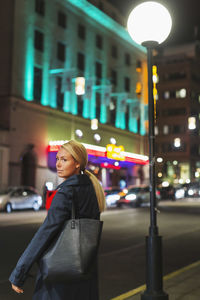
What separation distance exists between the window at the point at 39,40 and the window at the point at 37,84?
6.22ft

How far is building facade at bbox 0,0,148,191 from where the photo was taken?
3291 cm

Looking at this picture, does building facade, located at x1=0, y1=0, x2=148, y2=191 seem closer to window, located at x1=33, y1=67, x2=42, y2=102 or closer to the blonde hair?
window, located at x1=33, y1=67, x2=42, y2=102

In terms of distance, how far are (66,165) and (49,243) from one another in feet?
2.01

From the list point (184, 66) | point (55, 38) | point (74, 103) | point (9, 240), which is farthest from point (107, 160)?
point (184, 66)

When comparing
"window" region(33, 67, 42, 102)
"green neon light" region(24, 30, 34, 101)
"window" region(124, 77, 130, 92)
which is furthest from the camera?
"window" region(124, 77, 130, 92)

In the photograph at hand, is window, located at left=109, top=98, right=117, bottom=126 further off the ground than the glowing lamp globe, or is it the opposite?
window, located at left=109, top=98, right=117, bottom=126

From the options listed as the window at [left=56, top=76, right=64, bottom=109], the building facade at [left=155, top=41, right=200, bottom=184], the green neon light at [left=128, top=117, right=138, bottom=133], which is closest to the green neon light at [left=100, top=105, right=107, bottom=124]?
the green neon light at [left=128, top=117, right=138, bottom=133]

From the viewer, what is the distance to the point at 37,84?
35.3 m

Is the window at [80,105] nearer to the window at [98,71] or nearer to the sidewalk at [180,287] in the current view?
the window at [98,71]

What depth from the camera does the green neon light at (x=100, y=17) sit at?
40156mm

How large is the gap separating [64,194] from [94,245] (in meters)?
0.40

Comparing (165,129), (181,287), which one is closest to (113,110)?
(165,129)

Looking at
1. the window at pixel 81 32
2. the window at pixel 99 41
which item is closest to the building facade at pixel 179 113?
the window at pixel 99 41

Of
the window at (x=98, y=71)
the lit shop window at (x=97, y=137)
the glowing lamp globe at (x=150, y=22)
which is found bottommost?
the glowing lamp globe at (x=150, y=22)
